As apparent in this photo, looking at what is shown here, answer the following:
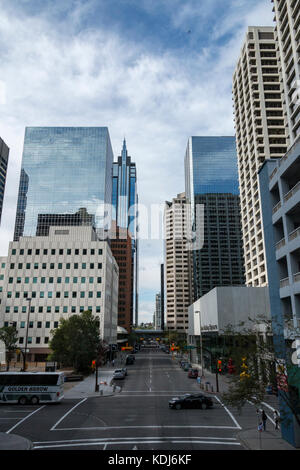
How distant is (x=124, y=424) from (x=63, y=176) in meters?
151

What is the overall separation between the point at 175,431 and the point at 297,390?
8.95 meters

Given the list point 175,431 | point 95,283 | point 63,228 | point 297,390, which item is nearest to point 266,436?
point 297,390

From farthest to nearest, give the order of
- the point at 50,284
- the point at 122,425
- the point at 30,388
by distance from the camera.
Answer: the point at 50,284, the point at 30,388, the point at 122,425

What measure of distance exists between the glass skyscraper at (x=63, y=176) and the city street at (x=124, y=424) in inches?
5144

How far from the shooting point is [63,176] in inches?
6412

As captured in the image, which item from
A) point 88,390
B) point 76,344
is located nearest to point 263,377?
point 88,390

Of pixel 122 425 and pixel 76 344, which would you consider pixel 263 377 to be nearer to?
pixel 122 425

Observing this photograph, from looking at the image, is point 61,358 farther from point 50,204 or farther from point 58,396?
point 50,204

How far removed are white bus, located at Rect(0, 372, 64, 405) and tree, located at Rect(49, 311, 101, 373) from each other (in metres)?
24.3

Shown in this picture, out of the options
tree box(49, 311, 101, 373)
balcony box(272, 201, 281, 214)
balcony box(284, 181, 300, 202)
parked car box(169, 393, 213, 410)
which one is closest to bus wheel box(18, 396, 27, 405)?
parked car box(169, 393, 213, 410)

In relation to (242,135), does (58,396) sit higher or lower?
lower

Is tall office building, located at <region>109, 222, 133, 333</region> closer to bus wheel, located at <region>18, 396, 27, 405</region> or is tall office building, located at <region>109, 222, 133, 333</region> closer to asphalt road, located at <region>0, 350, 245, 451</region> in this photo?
asphalt road, located at <region>0, 350, 245, 451</region>

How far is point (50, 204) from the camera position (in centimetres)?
16162

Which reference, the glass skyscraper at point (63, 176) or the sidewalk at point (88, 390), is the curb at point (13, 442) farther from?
the glass skyscraper at point (63, 176)
